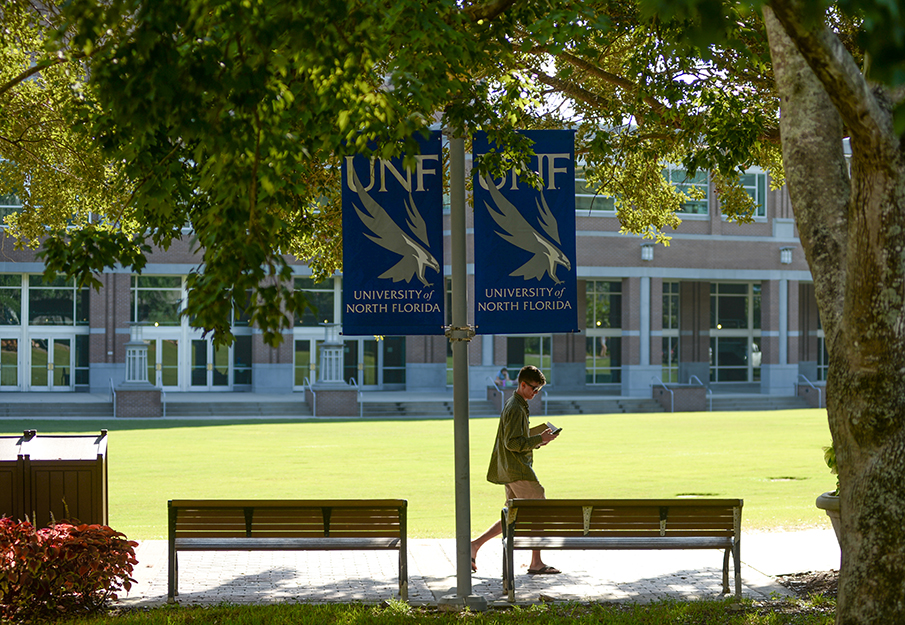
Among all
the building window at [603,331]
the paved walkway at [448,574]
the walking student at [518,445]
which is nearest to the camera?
the paved walkway at [448,574]

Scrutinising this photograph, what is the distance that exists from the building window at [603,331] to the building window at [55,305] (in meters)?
24.3

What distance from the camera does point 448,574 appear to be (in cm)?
816

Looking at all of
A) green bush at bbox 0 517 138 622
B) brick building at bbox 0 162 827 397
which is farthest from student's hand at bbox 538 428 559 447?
brick building at bbox 0 162 827 397

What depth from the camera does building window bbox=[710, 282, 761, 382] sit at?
4862cm

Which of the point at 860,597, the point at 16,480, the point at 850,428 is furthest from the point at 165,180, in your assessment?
the point at 860,597

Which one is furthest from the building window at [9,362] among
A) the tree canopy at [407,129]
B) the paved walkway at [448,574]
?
the tree canopy at [407,129]

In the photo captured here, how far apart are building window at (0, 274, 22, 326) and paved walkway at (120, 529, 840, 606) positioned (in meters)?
34.6

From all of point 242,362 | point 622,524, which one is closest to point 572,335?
point 242,362

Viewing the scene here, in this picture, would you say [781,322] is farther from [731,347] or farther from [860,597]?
[860,597]

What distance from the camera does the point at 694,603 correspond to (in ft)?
23.0

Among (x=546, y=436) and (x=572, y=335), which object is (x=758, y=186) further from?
(x=546, y=436)

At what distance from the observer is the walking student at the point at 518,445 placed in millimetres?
7754

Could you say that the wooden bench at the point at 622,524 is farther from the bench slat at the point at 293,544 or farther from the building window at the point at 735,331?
the building window at the point at 735,331

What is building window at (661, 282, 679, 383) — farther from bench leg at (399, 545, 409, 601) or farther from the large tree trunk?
the large tree trunk
